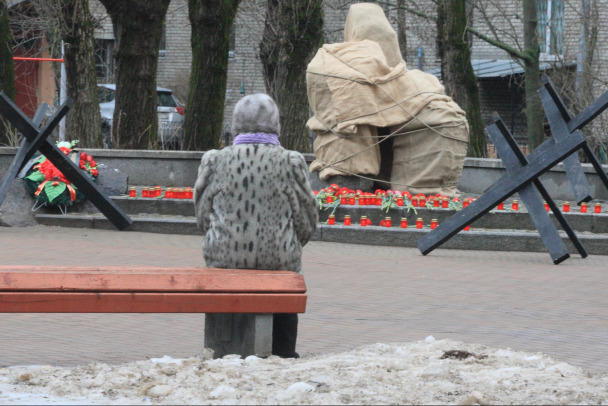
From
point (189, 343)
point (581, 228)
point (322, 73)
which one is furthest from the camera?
point (322, 73)

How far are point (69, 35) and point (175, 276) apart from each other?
14221mm

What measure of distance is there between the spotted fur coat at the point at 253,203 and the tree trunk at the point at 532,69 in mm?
18277

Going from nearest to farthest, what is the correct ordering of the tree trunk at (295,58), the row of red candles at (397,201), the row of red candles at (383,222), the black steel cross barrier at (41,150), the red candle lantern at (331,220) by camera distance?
the black steel cross barrier at (41,150) < the row of red candles at (383,222) < the red candle lantern at (331,220) < the row of red candles at (397,201) < the tree trunk at (295,58)

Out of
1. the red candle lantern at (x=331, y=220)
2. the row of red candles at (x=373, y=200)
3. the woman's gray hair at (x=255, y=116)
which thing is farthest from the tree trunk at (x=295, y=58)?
the woman's gray hair at (x=255, y=116)

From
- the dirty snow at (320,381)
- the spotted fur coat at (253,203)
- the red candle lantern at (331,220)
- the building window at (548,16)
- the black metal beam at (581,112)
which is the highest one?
the building window at (548,16)

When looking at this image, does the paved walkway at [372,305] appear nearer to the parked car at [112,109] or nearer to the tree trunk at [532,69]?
the tree trunk at [532,69]

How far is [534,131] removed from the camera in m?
24.6

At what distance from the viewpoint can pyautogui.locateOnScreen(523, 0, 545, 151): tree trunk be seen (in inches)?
931

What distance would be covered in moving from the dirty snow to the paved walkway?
2.39ft

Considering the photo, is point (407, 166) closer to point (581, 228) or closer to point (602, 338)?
point (581, 228)

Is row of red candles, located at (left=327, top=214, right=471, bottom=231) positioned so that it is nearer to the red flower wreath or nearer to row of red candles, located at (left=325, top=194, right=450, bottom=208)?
row of red candles, located at (left=325, top=194, right=450, bottom=208)

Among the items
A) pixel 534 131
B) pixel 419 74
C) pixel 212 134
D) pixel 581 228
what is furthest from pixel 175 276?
pixel 534 131

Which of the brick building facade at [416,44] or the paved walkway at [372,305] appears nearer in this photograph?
the paved walkway at [372,305]

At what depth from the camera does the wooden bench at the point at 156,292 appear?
5855 millimetres
